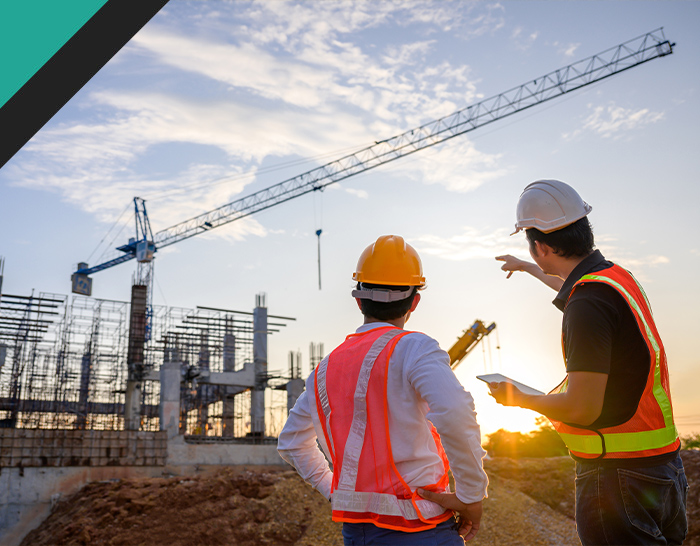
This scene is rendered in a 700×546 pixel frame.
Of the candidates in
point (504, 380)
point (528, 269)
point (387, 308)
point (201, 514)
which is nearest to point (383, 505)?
point (504, 380)

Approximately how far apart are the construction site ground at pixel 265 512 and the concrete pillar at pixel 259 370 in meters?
16.4

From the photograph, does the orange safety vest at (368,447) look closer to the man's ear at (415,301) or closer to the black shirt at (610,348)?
the man's ear at (415,301)

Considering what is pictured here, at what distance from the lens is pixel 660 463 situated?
→ 2018 millimetres

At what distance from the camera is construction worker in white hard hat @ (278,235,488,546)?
2080 millimetres

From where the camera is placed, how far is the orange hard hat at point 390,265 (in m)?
2.56

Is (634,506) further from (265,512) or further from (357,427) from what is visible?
(265,512)

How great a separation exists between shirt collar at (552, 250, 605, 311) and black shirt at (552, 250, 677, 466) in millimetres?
165

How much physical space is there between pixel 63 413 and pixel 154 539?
2166 centimetres

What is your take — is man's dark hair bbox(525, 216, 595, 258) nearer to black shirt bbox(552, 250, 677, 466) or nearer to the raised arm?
black shirt bbox(552, 250, 677, 466)

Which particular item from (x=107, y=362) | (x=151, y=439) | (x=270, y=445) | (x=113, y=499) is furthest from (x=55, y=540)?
(x=107, y=362)

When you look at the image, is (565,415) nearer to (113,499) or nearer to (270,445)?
(113,499)

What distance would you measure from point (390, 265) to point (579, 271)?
2.50 feet

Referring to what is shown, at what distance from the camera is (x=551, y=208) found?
234 centimetres

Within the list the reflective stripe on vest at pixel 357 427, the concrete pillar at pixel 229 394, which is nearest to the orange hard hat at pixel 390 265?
the reflective stripe on vest at pixel 357 427
